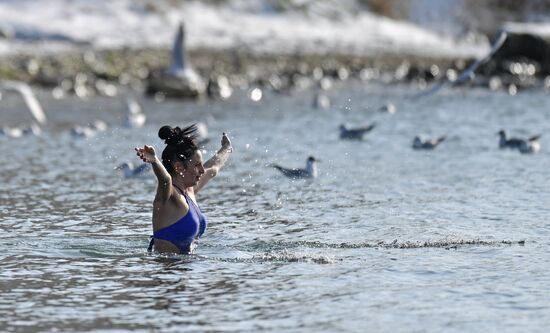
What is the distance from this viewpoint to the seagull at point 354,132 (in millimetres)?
22622

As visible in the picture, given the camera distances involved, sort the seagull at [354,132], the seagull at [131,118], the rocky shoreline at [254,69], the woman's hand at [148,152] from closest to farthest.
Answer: the woman's hand at [148,152]
the seagull at [354,132]
the seagull at [131,118]
the rocky shoreline at [254,69]

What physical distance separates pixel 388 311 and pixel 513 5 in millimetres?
68784

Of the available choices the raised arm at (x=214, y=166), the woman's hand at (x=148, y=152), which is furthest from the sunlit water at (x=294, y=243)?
the woman's hand at (x=148, y=152)

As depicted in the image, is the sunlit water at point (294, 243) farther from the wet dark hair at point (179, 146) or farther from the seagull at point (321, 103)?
the seagull at point (321, 103)

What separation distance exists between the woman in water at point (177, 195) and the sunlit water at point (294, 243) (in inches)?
8.3

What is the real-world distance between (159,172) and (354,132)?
42.9 feet

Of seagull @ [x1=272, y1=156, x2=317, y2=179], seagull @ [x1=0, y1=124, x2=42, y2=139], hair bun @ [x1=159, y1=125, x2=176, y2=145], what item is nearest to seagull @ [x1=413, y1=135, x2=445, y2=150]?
seagull @ [x1=272, y1=156, x2=317, y2=179]

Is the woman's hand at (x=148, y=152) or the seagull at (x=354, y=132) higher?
the woman's hand at (x=148, y=152)

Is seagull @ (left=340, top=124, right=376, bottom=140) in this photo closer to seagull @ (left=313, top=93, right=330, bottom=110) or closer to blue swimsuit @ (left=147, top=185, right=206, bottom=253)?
seagull @ (left=313, top=93, right=330, bottom=110)

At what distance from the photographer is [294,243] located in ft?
39.9

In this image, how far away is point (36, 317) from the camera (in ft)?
29.2

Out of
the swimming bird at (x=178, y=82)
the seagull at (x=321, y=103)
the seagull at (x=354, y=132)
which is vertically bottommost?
the seagull at (x=354, y=132)

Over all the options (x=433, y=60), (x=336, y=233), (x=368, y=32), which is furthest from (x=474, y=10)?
(x=336, y=233)

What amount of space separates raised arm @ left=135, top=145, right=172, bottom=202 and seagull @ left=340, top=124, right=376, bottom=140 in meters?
12.4
